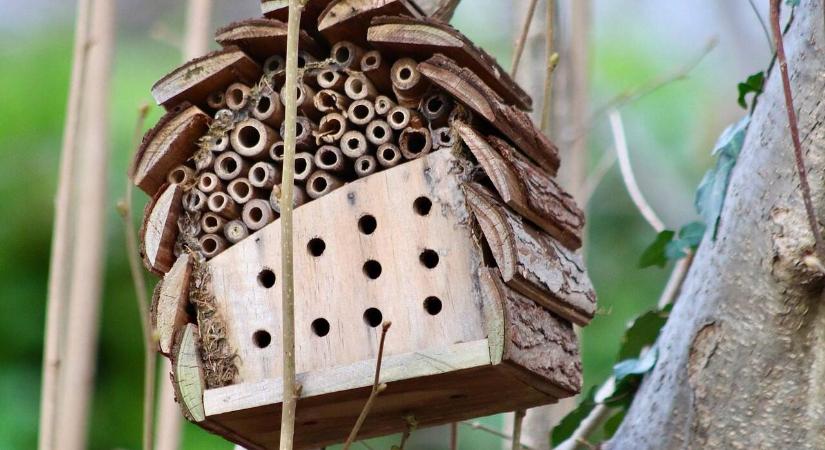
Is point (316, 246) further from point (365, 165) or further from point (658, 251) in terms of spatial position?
point (658, 251)

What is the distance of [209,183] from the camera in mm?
1384

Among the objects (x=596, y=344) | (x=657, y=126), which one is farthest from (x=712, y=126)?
(x=596, y=344)

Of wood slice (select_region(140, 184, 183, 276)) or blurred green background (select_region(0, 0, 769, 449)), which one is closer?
wood slice (select_region(140, 184, 183, 276))

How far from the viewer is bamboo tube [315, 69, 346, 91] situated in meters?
1.36

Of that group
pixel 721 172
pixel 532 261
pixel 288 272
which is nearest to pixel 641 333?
pixel 721 172

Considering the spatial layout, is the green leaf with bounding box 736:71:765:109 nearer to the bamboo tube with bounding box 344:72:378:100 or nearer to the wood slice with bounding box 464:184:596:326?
the wood slice with bounding box 464:184:596:326

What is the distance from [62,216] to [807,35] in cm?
107

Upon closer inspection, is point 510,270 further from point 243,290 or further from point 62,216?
point 62,216

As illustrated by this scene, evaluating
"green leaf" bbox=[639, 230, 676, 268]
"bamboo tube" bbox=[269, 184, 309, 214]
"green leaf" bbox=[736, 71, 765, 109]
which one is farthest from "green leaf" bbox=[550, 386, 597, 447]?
"bamboo tube" bbox=[269, 184, 309, 214]

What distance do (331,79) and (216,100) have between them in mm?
162

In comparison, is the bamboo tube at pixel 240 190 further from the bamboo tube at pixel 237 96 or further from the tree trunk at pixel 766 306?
the tree trunk at pixel 766 306

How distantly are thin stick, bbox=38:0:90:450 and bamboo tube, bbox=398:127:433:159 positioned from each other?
517mm

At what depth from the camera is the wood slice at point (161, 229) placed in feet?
4.55

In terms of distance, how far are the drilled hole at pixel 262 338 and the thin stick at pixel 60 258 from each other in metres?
0.30
